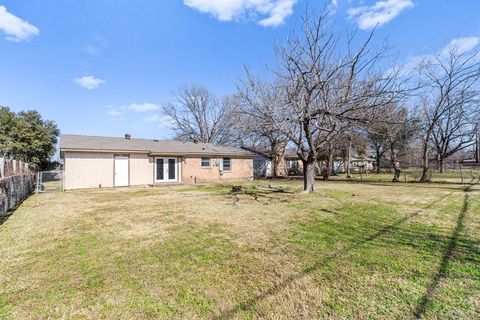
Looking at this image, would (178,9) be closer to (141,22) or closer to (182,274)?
(141,22)

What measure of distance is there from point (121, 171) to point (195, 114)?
65.8ft

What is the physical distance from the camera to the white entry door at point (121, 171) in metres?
15.3

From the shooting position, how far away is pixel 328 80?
9.28m

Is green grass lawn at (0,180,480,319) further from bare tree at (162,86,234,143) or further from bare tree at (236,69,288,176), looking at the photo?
bare tree at (162,86,234,143)

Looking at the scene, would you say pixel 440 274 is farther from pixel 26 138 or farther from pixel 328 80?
pixel 26 138

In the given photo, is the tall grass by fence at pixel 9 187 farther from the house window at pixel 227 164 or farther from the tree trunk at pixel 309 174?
the house window at pixel 227 164

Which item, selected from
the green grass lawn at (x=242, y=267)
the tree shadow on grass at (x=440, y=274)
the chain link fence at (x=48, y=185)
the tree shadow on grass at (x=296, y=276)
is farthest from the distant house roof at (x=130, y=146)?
the tree shadow on grass at (x=440, y=274)

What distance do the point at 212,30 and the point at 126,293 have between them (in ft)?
48.9

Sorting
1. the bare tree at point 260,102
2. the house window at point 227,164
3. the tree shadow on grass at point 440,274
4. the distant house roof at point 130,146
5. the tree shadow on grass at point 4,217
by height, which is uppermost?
the bare tree at point 260,102

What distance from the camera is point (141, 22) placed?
42.0ft

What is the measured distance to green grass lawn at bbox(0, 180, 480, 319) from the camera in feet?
8.49

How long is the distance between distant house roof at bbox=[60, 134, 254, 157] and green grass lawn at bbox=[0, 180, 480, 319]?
27.8 ft

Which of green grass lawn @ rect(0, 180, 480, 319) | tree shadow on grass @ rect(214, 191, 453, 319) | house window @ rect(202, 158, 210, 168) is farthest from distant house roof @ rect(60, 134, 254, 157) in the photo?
tree shadow on grass @ rect(214, 191, 453, 319)

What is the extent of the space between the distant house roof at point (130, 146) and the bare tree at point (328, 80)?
986 centimetres
